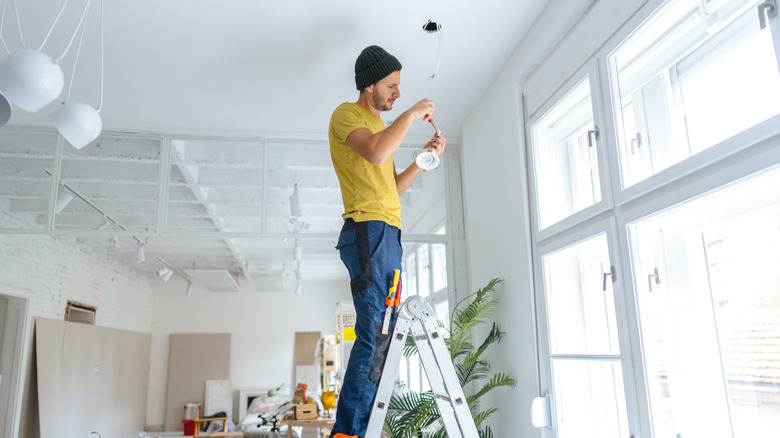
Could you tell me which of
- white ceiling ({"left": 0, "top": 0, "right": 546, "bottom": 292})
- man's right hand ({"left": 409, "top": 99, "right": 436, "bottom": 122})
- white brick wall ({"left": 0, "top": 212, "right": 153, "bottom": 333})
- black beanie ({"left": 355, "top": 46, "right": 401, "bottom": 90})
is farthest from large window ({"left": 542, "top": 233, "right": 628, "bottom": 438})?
white brick wall ({"left": 0, "top": 212, "right": 153, "bottom": 333})

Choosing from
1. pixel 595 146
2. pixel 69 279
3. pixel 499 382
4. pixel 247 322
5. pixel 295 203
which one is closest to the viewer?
pixel 595 146

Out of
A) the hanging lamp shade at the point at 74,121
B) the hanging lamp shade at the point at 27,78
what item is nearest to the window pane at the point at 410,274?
the hanging lamp shade at the point at 74,121

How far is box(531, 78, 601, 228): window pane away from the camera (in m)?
2.59

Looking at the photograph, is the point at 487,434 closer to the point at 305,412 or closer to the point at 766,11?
the point at 766,11

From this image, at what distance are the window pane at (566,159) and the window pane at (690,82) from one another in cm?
31

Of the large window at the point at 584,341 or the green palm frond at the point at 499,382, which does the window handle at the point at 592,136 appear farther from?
the green palm frond at the point at 499,382

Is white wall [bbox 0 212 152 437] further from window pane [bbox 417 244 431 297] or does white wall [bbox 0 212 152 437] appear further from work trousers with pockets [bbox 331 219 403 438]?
work trousers with pockets [bbox 331 219 403 438]

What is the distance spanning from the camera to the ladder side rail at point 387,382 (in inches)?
73.9

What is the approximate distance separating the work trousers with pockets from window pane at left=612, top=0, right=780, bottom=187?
0.99 meters

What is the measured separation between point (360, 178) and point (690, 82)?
4.03ft

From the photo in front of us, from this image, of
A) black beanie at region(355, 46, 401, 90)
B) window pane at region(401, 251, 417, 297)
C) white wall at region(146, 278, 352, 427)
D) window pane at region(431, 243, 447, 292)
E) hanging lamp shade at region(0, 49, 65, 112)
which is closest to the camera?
hanging lamp shade at region(0, 49, 65, 112)

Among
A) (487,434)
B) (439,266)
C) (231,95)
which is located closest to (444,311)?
(439,266)

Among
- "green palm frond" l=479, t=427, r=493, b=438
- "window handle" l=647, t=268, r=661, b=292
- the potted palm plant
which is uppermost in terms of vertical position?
"window handle" l=647, t=268, r=661, b=292

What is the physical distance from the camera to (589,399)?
258 centimetres
